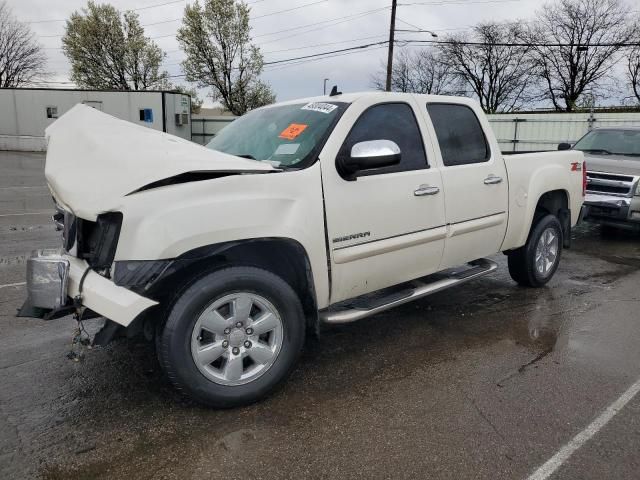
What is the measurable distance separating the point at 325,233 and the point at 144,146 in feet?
4.00

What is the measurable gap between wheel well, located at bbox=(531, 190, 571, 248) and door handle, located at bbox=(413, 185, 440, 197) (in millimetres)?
1938

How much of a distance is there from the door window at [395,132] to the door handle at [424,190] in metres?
0.16

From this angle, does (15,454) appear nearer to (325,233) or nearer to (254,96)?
(325,233)

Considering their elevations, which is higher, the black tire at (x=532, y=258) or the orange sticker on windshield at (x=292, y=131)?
the orange sticker on windshield at (x=292, y=131)

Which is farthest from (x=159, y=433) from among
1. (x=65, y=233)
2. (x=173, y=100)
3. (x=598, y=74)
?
(x=598, y=74)

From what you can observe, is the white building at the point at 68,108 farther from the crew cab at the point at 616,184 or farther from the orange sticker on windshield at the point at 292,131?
the orange sticker on windshield at the point at 292,131

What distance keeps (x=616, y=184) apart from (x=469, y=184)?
5287 mm

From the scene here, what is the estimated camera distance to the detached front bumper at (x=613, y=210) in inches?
317

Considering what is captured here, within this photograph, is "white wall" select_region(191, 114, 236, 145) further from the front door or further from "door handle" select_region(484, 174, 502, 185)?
the front door

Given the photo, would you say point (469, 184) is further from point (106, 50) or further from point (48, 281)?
point (106, 50)

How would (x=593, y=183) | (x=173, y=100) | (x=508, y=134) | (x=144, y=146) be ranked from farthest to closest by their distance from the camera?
1. (x=173, y=100)
2. (x=508, y=134)
3. (x=593, y=183)
4. (x=144, y=146)

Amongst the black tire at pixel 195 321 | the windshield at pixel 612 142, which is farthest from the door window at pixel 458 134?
the windshield at pixel 612 142

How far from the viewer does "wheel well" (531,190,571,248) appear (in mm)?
5457

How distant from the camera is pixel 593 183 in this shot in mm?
8547
